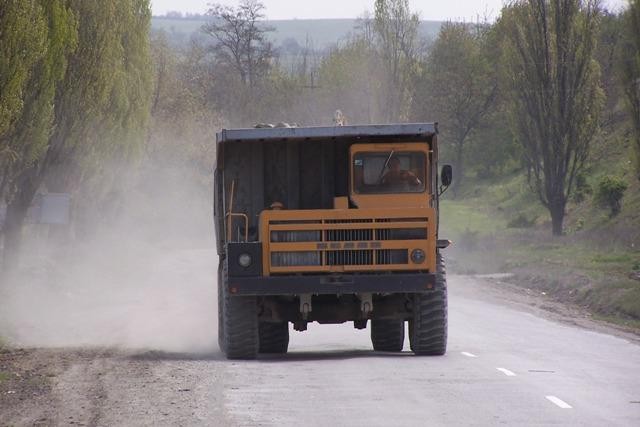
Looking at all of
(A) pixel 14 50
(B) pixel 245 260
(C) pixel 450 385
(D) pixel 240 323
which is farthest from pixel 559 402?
(A) pixel 14 50

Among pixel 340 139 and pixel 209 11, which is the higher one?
pixel 209 11

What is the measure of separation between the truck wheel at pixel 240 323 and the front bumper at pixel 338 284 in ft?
1.73

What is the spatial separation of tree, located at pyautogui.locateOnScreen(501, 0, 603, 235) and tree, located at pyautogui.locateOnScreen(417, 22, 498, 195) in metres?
30.7

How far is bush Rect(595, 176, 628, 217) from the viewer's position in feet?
163

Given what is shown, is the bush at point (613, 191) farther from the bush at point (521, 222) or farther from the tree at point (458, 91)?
the tree at point (458, 91)

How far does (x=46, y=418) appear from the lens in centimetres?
1205

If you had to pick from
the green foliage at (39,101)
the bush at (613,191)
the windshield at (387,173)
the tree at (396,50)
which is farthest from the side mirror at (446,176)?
the tree at (396,50)

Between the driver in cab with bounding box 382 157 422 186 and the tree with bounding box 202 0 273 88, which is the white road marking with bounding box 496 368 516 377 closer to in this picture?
the driver in cab with bounding box 382 157 422 186

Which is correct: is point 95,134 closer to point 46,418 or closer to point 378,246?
point 378,246

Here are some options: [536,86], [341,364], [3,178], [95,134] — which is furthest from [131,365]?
[536,86]

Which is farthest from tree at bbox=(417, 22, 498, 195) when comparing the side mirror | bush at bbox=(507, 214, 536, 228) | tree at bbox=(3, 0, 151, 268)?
the side mirror

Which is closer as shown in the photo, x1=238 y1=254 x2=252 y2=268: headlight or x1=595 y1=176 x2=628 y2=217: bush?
x1=238 y1=254 x2=252 y2=268: headlight

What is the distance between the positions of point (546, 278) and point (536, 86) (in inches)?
570

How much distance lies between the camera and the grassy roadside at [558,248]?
100ft
